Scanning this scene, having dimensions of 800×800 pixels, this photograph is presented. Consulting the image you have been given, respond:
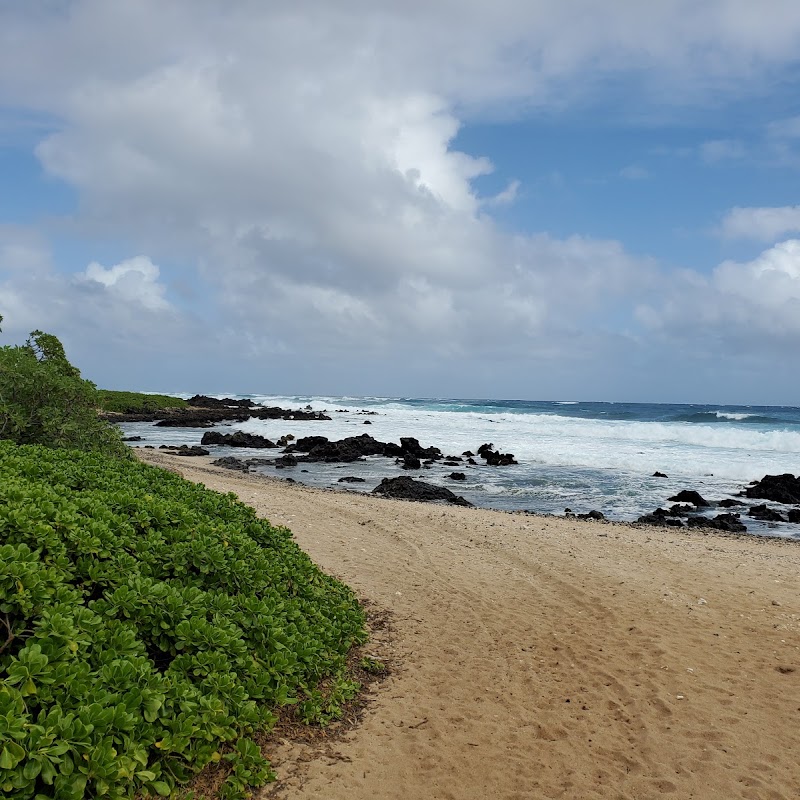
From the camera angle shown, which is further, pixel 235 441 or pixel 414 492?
pixel 235 441

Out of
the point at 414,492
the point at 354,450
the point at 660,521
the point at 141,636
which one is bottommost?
the point at 660,521

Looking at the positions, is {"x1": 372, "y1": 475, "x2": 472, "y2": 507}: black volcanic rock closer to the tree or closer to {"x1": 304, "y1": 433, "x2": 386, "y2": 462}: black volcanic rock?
{"x1": 304, "y1": 433, "x2": 386, "y2": 462}: black volcanic rock

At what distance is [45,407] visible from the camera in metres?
7.91

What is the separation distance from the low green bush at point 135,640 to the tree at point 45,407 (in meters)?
2.46

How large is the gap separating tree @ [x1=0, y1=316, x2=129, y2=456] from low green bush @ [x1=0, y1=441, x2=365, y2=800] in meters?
2.46

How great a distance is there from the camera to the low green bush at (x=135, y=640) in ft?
8.48

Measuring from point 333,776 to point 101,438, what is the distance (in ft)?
19.6

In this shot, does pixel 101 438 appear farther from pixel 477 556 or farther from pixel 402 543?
pixel 477 556

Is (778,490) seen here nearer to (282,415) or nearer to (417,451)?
(417,451)

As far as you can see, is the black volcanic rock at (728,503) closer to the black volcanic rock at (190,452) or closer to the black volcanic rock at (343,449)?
the black volcanic rock at (343,449)

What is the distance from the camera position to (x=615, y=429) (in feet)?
132

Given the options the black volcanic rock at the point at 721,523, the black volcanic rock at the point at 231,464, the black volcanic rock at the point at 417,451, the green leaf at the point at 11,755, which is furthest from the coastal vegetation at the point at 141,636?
the black volcanic rock at the point at 417,451

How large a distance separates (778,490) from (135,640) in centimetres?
2024

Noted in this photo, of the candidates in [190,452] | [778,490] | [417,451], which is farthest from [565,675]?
[190,452]
